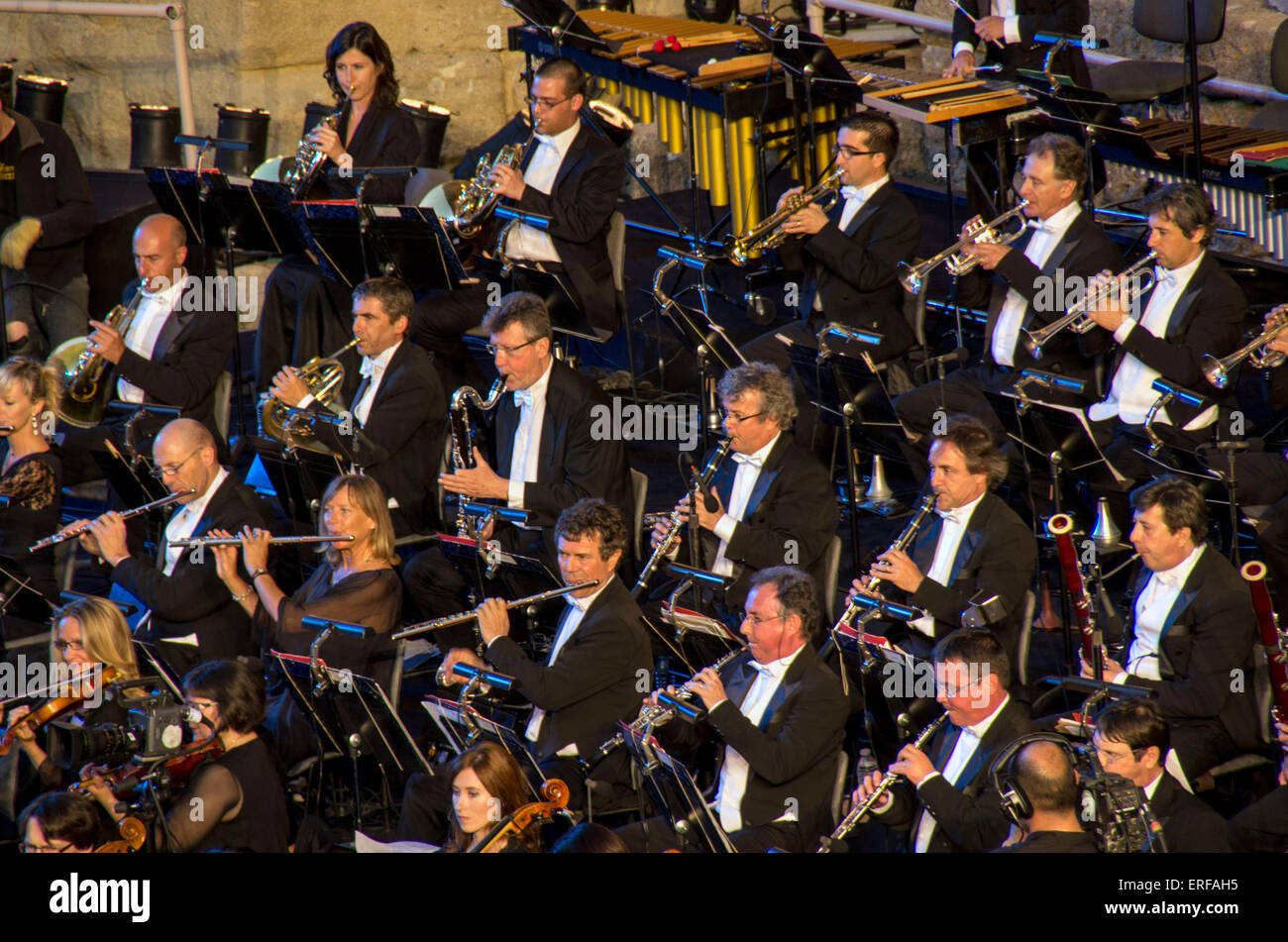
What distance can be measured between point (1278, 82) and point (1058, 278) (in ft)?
7.48

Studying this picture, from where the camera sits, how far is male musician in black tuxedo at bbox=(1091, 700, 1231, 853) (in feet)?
15.3

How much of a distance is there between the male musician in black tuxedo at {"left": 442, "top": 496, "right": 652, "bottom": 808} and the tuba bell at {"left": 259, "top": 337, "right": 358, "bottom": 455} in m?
1.46

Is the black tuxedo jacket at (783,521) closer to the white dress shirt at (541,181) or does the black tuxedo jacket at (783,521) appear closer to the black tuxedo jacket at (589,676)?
the black tuxedo jacket at (589,676)

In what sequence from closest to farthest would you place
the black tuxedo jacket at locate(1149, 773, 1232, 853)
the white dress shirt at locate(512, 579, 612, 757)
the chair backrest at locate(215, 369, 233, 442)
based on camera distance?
the black tuxedo jacket at locate(1149, 773, 1232, 853)
the white dress shirt at locate(512, 579, 612, 757)
the chair backrest at locate(215, 369, 233, 442)

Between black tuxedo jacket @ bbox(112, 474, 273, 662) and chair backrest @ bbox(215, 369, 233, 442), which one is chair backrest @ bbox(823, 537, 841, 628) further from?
chair backrest @ bbox(215, 369, 233, 442)

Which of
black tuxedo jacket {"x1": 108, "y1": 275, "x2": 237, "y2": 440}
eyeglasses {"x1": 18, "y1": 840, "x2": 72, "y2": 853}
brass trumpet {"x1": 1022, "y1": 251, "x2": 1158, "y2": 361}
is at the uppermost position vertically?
brass trumpet {"x1": 1022, "y1": 251, "x2": 1158, "y2": 361}

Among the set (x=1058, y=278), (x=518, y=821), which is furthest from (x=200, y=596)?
(x=1058, y=278)

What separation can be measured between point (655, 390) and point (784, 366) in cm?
98

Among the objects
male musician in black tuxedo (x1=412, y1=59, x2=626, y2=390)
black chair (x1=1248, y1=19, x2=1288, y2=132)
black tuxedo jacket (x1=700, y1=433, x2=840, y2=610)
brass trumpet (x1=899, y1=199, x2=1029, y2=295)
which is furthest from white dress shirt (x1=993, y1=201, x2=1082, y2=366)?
black chair (x1=1248, y1=19, x2=1288, y2=132)

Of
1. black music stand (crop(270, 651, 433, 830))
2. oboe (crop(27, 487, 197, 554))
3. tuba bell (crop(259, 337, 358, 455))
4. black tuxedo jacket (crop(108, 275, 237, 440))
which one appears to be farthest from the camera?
black tuxedo jacket (crop(108, 275, 237, 440))

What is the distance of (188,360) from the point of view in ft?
24.6

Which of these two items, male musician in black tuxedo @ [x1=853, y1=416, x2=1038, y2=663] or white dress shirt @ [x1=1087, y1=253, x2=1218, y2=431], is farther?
white dress shirt @ [x1=1087, y1=253, x2=1218, y2=431]

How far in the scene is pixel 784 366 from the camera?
7.29m

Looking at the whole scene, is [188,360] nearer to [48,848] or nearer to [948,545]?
[48,848]
